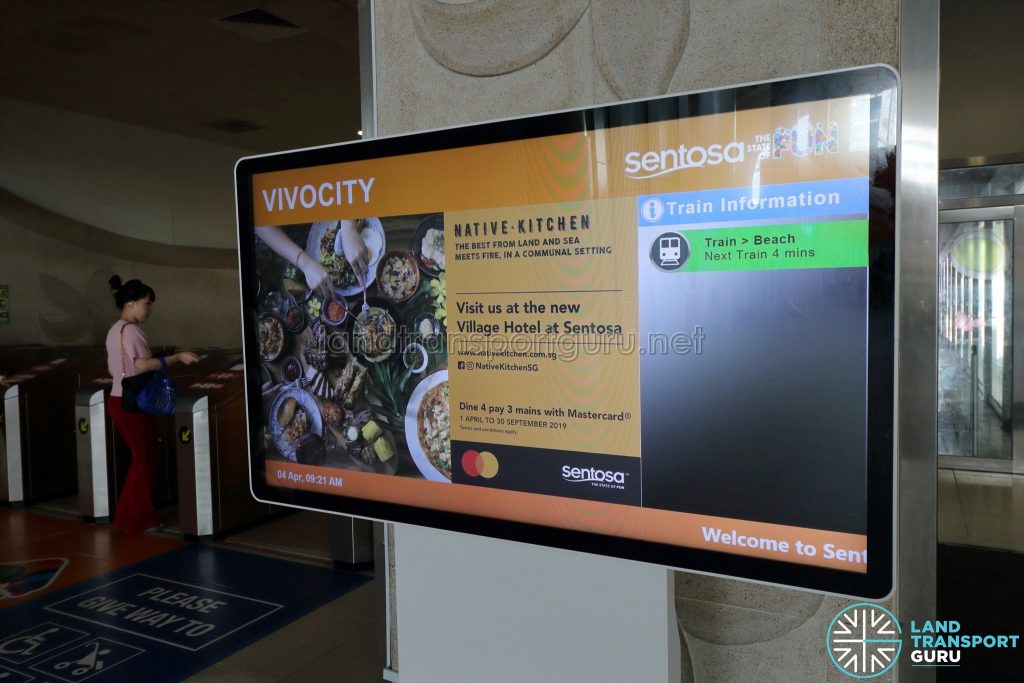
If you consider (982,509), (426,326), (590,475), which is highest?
(426,326)

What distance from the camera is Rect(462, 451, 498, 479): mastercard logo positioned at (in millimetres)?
1524

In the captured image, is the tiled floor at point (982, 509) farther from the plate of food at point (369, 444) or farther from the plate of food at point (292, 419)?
the plate of food at point (292, 419)

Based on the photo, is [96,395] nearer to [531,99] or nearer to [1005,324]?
[531,99]

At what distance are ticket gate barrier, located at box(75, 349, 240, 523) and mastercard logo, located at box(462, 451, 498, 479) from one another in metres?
4.52

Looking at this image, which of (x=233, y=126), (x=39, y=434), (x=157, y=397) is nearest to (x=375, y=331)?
(x=157, y=397)

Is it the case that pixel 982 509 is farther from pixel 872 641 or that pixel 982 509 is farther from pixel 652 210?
pixel 652 210

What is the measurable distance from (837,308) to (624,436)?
0.46 m

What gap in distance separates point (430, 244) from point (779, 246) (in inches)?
29.5

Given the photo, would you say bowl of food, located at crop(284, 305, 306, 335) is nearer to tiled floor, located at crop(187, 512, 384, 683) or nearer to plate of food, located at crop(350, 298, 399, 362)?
plate of food, located at crop(350, 298, 399, 362)

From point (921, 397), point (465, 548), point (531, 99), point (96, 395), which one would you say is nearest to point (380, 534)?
point (465, 548)

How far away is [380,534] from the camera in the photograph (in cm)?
244

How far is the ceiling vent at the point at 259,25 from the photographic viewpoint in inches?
191

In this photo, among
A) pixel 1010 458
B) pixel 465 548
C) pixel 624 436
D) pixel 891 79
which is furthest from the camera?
pixel 1010 458

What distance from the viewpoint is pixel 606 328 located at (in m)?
1.38
